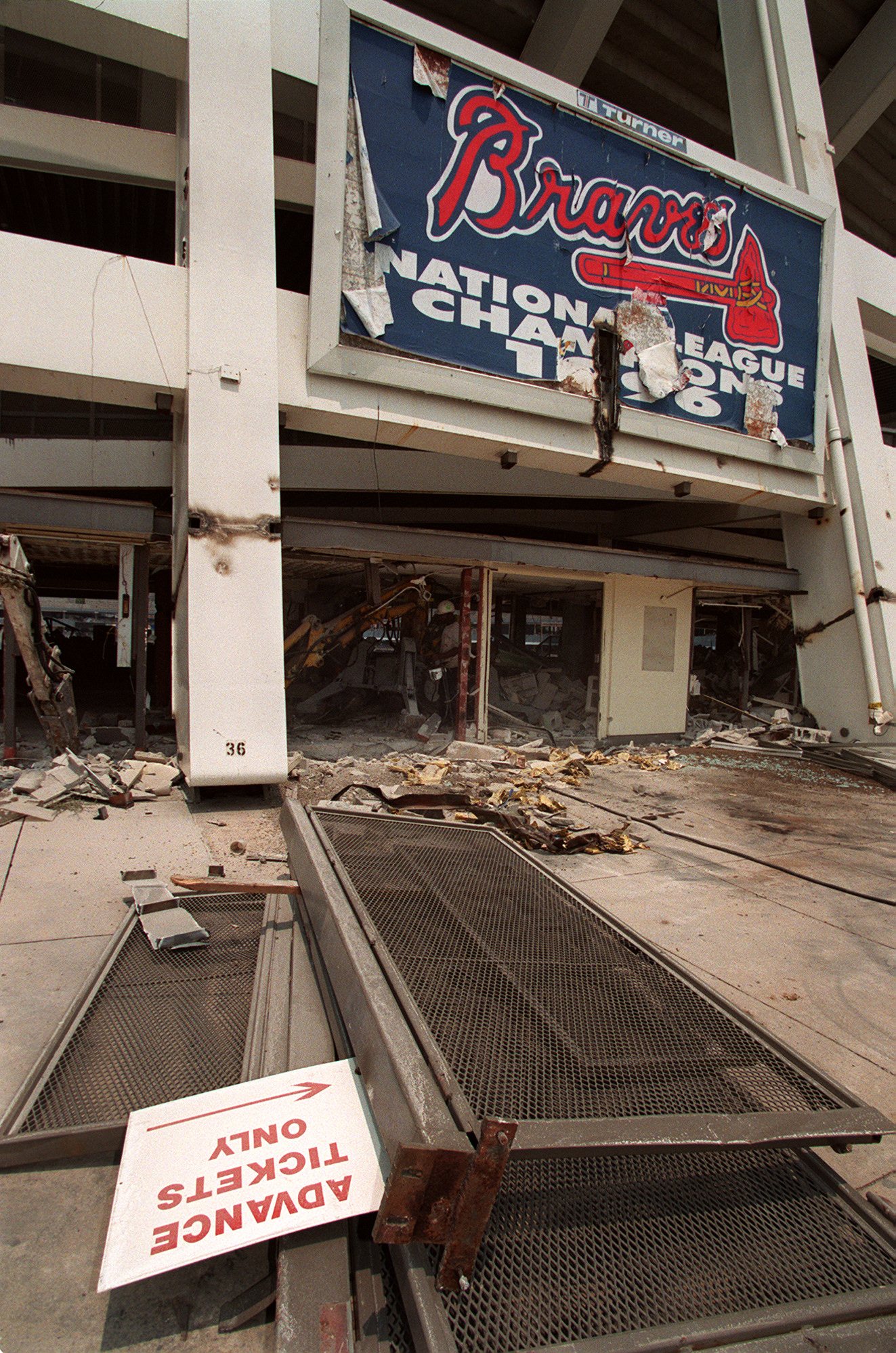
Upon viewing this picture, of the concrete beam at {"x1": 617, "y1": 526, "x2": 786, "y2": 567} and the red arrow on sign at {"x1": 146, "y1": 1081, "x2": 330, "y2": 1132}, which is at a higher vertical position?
the concrete beam at {"x1": 617, "y1": 526, "x2": 786, "y2": 567}

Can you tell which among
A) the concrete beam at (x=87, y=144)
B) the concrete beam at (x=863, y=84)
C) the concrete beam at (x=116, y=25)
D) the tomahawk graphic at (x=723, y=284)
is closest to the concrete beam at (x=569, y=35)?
the tomahawk graphic at (x=723, y=284)

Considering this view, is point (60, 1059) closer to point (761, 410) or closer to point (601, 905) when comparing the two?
point (601, 905)

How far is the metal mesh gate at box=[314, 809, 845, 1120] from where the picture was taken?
1799mm

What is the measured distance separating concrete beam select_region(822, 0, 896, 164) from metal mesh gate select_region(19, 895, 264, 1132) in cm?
1797

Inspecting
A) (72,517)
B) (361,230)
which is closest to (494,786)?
(72,517)

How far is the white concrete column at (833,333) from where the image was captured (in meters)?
10.4

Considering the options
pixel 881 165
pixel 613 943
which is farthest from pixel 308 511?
pixel 881 165

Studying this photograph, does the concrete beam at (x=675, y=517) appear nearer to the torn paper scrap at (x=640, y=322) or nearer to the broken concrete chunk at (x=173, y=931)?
the torn paper scrap at (x=640, y=322)

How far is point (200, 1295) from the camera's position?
1.48 metres

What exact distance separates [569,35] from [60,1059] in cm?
1439

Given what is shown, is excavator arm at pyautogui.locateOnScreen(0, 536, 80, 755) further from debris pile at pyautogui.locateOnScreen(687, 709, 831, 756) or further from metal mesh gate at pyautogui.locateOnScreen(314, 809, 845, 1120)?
debris pile at pyautogui.locateOnScreen(687, 709, 831, 756)

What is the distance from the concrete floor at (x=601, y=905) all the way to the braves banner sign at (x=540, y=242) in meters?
5.20

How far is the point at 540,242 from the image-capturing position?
7.83 m

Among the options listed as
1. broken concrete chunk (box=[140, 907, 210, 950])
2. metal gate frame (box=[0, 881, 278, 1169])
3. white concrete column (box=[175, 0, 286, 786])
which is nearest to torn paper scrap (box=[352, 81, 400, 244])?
white concrete column (box=[175, 0, 286, 786])
